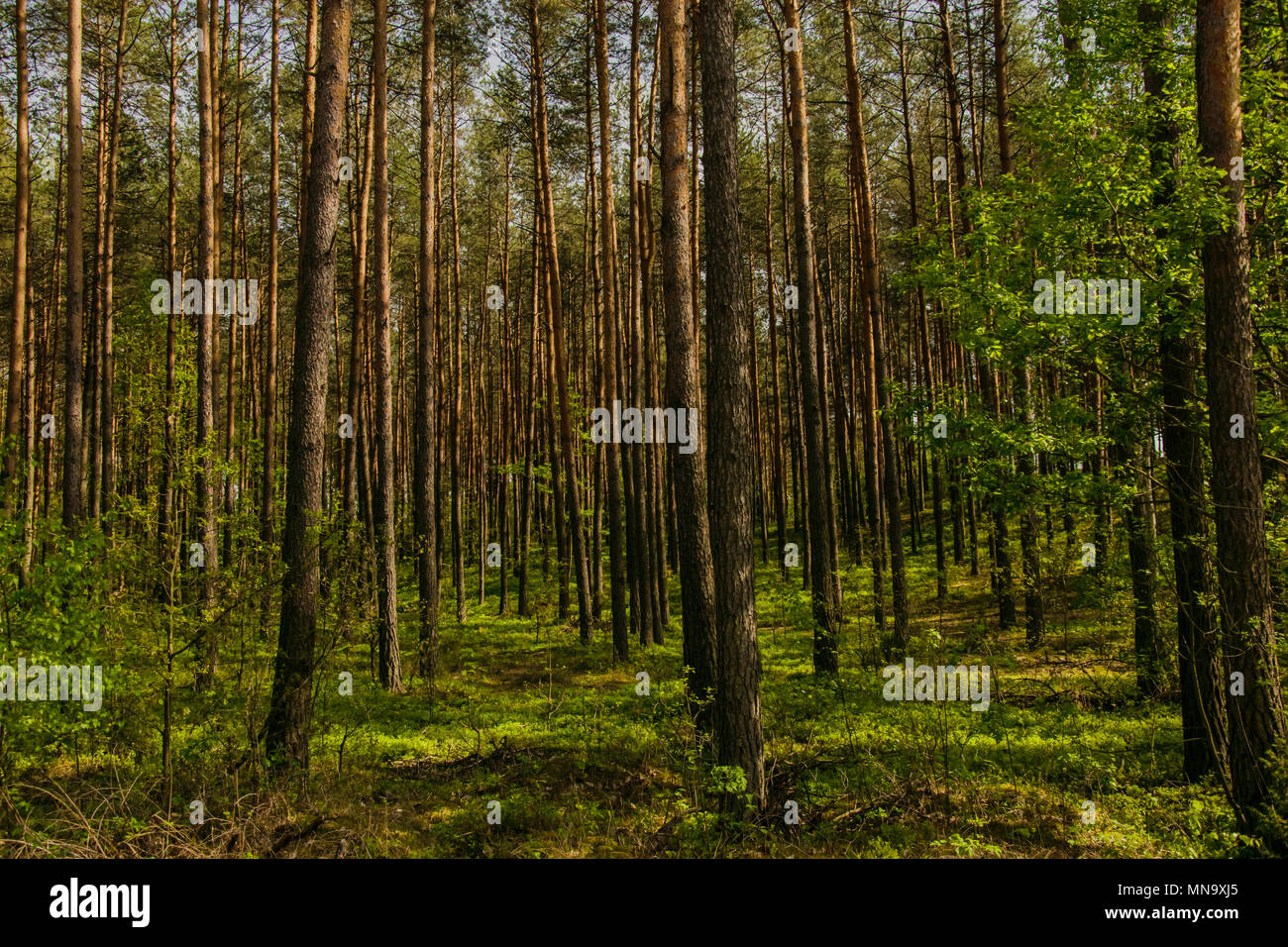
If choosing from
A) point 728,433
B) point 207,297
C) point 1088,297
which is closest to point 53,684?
point 728,433

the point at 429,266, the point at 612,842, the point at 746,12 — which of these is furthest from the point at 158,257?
the point at 612,842

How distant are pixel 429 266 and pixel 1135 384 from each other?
36.7 feet

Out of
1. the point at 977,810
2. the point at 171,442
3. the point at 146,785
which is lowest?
the point at 977,810

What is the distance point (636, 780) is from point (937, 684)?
224 inches

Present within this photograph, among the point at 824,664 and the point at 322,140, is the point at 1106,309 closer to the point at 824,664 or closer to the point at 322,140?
the point at 824,664

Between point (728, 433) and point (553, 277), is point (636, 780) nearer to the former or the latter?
point (728, 433)

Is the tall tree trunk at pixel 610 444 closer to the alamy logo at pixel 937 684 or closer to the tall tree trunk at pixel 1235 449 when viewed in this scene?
the alamy logo at pixel 937 684

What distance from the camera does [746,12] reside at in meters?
17.8

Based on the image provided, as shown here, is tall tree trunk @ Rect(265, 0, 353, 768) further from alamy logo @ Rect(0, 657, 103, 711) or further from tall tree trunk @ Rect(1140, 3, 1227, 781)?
tall tree trunk @ Rect(1140, 3, 1227, 781)

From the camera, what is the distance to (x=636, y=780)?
26.1ft

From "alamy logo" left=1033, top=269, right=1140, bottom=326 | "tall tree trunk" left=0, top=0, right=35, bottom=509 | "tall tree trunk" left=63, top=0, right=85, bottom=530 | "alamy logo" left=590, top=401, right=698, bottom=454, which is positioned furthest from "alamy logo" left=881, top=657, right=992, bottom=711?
"tall tree trunk" left=0, top=0, right=35, bottom=509
